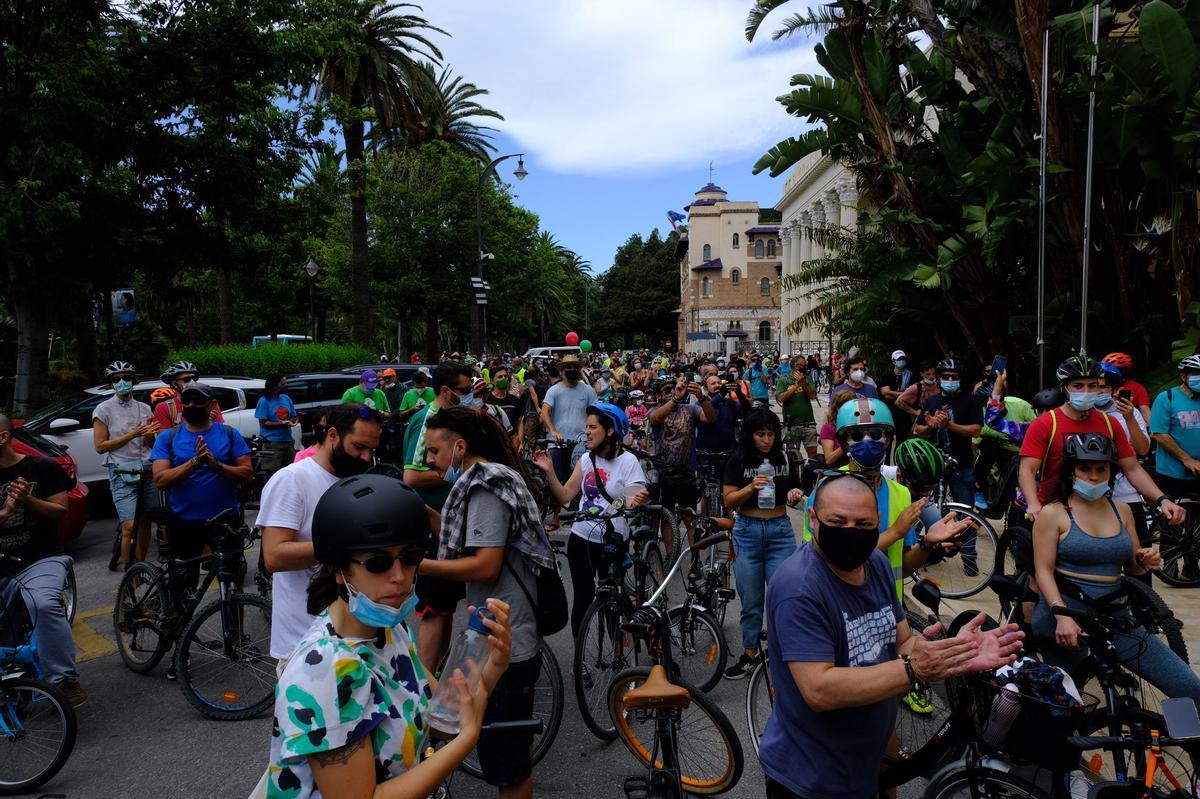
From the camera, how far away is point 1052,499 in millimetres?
4609

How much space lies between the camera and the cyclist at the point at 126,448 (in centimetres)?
805

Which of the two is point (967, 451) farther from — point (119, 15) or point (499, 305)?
point (499, 305)

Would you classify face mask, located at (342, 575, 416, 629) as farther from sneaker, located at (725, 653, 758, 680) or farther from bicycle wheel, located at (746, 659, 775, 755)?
sneaker, located at (725, 653, 758, 680)

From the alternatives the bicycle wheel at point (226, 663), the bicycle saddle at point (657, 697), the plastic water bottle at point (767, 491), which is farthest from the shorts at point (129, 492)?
the bicycle saddle at point (657, 697)

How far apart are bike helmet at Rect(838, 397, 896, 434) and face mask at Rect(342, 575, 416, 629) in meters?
3.21

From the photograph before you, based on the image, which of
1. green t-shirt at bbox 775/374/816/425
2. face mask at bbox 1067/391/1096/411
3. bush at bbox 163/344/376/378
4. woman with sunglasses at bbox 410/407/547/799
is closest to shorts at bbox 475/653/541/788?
woman with sunglasses at bbox 410/407/547/799

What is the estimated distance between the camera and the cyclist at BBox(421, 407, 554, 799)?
3.20 m

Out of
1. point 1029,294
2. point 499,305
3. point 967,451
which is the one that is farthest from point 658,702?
point 499,305

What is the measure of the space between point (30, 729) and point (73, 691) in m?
0.84

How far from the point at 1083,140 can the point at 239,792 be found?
13831 millimetres

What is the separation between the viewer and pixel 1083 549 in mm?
3943

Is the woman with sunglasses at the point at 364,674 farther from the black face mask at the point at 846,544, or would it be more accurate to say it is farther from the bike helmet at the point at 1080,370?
the bike helmet at the point at 1080,370

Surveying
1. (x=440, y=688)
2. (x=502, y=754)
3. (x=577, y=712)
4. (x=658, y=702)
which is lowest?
(x=577, y=712)

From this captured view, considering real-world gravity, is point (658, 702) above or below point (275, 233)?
below
